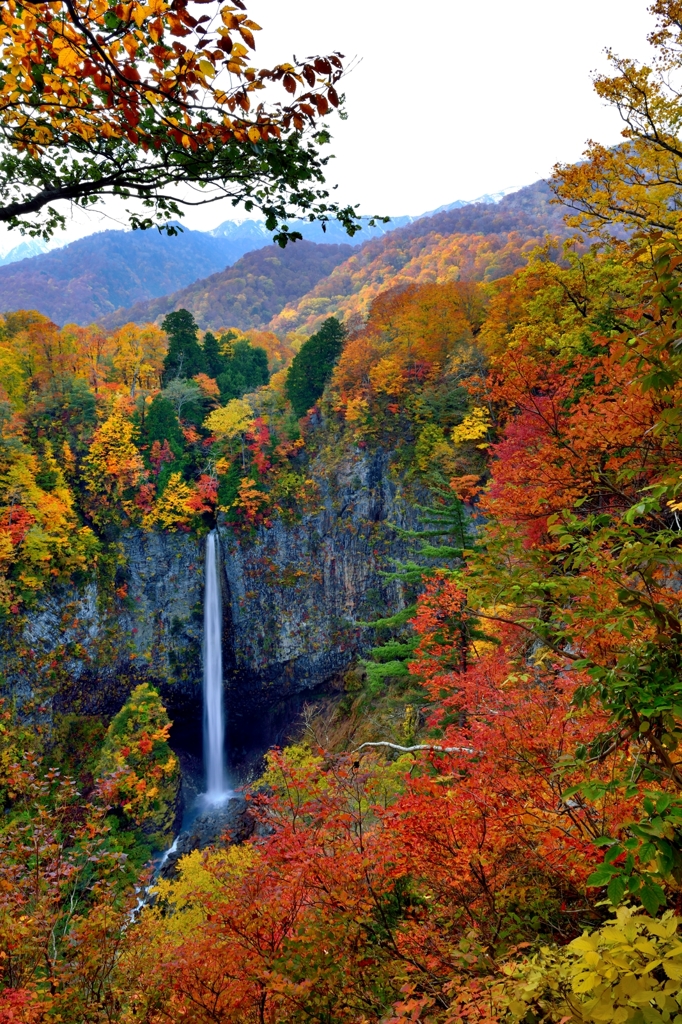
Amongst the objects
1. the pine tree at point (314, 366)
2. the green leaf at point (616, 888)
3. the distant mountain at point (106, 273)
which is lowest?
the green leaf at point (616, 888)

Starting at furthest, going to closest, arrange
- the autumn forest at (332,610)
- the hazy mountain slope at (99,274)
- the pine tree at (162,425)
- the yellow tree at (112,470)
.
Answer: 1. the hazy mountain slope at (99,274)
2. the pine tree at (162,425)
3. the yellow tree at (112,470)
4. the autumn forest at (332,610)

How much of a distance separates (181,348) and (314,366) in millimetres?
8771

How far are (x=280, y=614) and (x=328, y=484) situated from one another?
6.96 m

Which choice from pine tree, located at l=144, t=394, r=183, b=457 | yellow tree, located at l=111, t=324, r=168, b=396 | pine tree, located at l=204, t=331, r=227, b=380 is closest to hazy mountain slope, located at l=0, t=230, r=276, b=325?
A: yellow tree, located at l=111, t=324, r=168, b=396

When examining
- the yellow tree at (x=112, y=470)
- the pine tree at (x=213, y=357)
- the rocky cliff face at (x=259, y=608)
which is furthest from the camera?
the pine tree at (x=213, y=357)

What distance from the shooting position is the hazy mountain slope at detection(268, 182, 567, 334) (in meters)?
45.0

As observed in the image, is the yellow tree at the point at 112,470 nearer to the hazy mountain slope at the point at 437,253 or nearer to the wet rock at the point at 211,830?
the wet rock at the point at 211,830

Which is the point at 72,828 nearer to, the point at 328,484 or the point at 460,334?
the point at 328,484

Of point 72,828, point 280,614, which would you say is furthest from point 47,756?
point 280,614

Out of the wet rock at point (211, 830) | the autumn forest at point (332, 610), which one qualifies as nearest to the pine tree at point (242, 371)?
the autumn forest at point (332, 610)

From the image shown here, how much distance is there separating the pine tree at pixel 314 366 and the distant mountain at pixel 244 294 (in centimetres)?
4167

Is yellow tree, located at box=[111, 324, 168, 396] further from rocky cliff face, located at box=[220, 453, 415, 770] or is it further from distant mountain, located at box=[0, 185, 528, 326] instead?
distant mountain, located at box=[0, 185, 528, 326]

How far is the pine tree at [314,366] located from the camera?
90.3 feet

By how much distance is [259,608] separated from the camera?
2567 cm
